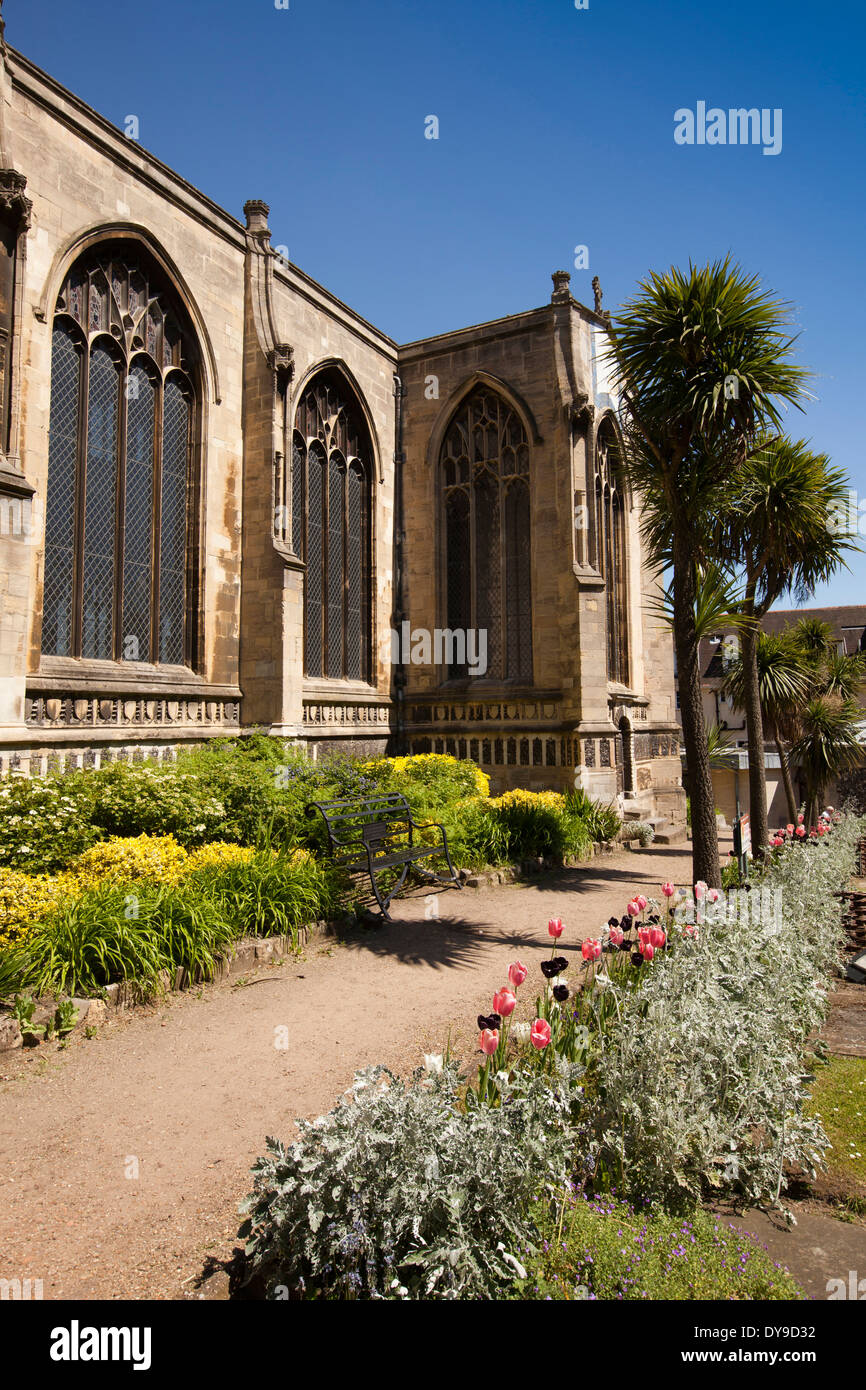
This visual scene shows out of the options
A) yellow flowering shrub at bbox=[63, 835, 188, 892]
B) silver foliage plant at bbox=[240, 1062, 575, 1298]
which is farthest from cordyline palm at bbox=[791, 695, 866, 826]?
silver foliage plant at bbox=[240, 1062, 575, 1298]

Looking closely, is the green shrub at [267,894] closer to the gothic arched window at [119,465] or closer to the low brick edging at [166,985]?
the low brick edging at [166,985]

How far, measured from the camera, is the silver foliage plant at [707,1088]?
318 centimetres

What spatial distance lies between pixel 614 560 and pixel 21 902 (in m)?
15.3

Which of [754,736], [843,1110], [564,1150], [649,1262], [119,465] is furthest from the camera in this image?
[119,465]

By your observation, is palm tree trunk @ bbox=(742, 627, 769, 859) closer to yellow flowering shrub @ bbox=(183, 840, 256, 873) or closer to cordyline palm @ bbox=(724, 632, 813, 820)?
cordyline palm @ bbox=(724, 632, 813, 820)

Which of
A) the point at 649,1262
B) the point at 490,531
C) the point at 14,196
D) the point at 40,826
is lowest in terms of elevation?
the point at 649,1262

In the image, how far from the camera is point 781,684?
1423 cm

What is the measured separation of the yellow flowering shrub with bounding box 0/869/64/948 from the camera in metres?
5.68

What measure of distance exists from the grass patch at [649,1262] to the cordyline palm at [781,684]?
40.3 ft

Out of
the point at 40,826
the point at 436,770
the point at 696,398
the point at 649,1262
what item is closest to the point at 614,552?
the point at 436,770

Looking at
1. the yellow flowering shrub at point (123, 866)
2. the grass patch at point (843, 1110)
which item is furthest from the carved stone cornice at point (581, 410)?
the grass patch at point (843, 1110)

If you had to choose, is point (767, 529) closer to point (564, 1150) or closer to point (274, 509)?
point (274, 509)

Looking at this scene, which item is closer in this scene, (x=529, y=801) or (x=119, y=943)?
(x=119, y=943)
